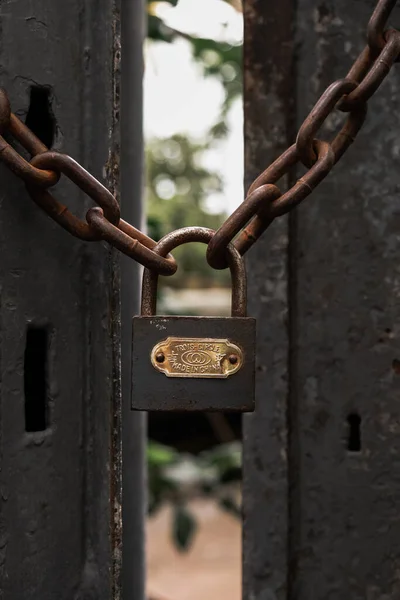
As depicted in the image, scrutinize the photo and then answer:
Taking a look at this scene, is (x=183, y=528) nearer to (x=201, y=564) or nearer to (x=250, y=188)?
(x=250, y=188)

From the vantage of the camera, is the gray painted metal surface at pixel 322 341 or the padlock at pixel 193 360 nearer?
the padlock at pixel 193 360

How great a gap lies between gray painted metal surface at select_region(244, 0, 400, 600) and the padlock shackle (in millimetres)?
163

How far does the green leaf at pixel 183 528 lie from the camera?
138 centimetres

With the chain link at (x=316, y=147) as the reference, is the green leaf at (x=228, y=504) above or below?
below

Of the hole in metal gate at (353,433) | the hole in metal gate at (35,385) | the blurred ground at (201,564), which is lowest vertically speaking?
the blurred ground at (201,564)

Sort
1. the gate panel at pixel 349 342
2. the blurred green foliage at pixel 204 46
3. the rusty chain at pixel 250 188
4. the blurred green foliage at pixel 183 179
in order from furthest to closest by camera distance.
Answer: the blurred green foliage at pixel 183 179 → the blurred green foliage at pixel 204 46 → the gate panel at pixel 349 342 → the rusty chain at pixel 250 188

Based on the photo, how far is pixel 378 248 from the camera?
663mm

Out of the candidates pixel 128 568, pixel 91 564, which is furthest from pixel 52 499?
pixel 128 568

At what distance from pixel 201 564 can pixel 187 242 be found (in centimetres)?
304

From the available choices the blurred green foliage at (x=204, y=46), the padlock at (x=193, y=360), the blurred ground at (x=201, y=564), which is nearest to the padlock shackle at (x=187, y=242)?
the padlock at (x=193, y=360)

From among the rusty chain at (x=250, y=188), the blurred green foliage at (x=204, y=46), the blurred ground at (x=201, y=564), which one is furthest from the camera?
the blurred ground at (x=201, y=564)

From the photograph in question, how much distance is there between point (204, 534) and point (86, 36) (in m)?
3.55

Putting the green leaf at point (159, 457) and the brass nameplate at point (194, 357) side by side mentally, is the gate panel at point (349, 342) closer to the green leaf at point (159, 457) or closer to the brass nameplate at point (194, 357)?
the brass nameplate at point (194, 357)

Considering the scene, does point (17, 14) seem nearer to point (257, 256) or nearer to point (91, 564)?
point (257, 256)
